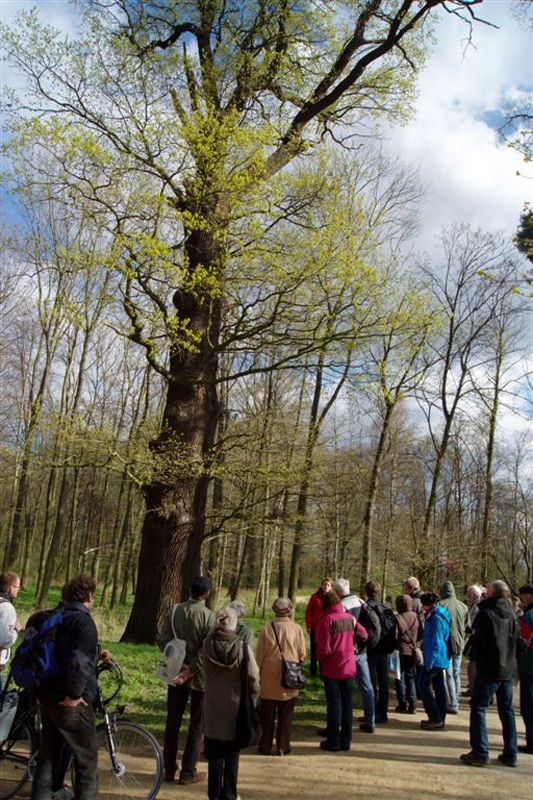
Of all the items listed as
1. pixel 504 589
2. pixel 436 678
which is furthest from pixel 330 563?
pixel 504 589

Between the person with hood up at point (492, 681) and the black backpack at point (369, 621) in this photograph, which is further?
the black backpack at point (369, 621)

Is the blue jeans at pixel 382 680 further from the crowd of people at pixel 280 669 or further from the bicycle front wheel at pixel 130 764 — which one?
the bicycle front wheel at pixel 130 764

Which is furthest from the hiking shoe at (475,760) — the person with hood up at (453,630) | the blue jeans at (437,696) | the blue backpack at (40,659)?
the blue backpack at (40,659)

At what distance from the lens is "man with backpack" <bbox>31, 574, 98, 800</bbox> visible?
421 cm

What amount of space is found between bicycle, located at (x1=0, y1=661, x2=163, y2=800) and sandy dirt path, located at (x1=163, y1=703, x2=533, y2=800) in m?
0.27

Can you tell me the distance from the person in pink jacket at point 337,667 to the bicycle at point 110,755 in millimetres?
2195

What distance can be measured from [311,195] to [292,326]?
226 cm

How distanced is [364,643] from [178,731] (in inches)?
114

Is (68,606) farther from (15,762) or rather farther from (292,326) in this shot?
(292,326)

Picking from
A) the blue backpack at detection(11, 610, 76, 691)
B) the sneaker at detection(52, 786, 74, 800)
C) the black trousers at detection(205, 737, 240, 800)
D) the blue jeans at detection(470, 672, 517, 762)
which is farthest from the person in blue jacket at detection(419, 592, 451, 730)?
the blue backpack at detection(11, 610, 76, 691)

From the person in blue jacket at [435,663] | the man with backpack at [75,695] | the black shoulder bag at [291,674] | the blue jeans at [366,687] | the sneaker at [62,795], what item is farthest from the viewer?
the person in blue jacket at [435,663]

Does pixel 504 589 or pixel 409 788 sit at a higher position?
pixel 504 589

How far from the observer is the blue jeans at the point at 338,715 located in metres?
6.63

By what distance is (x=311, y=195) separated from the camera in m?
10.8
